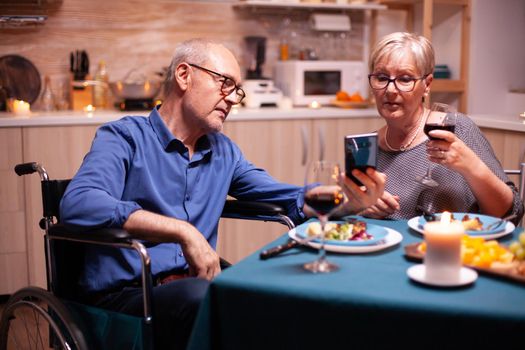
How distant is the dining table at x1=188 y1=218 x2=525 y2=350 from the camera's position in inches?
44.4

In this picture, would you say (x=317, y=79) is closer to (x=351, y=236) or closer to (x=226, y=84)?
(x=226, y=84)

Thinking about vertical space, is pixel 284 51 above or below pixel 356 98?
above

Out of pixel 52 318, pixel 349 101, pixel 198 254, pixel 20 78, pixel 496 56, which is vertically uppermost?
pixel 496 56

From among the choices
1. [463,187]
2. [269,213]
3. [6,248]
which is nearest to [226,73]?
[269,213]

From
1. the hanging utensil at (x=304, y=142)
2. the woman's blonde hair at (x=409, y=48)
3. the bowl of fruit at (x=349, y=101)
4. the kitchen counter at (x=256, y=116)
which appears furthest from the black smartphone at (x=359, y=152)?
the bowl of fruit at (x=349, y=101)

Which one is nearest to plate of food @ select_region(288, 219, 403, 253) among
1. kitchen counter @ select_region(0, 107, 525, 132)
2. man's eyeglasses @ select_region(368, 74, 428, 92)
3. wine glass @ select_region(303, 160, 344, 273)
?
wine glass @ select_region(303, 160, 344, 273)

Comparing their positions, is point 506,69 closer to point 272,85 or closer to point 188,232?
point 272,85

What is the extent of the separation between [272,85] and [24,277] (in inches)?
72.1

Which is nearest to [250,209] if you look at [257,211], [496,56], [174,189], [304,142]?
[257,211]

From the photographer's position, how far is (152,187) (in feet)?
6.57

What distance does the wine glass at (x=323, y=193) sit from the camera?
1341 millimetres

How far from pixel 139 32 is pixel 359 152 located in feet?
9.73

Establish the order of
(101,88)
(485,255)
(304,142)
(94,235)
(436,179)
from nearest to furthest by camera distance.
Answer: (485,255) < (94,235) < (436,179) < (304,142) < (101,88)

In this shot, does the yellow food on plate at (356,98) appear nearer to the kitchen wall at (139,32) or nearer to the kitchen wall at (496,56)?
the kitchen wall at (139,32)
